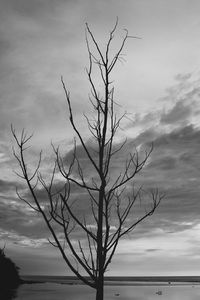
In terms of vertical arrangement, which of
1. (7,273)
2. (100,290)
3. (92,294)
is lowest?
(100,290)

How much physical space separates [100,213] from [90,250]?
618 millimetres

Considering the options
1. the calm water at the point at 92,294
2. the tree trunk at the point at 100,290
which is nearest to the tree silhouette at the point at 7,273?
the calm water at the point at 92,294

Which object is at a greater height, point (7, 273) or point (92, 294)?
point (7, 273)

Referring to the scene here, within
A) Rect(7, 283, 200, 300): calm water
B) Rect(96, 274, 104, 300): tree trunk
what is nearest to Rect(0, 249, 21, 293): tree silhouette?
Rect(7, 283, 200, 300): calm water

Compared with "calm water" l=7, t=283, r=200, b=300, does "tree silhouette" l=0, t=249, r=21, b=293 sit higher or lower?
higher

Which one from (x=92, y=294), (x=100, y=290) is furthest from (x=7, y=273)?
(x=100, y=290)

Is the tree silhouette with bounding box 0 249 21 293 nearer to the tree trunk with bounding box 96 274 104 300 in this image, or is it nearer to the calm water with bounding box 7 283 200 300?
the calm water with bounding box 7 283 200 300

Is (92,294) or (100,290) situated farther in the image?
(92,294)

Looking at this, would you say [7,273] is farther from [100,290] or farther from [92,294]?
[100,290]

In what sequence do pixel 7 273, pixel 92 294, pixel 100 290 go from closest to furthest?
pixel 100 290 < pixel 92 294 < pixel 7 273

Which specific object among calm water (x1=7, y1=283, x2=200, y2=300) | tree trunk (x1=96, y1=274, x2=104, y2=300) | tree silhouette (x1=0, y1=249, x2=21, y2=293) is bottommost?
tree trunk (x1=96, y1=274, x2=104, y2=300)

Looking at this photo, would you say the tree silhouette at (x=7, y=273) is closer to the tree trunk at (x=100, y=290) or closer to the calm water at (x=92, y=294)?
Answer: the calm water at (x=92, y=294)

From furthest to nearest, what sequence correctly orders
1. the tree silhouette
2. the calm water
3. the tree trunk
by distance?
the tree silhouette < the calm water < the tree trunk

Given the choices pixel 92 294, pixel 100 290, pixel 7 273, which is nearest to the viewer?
pixel 100 290
